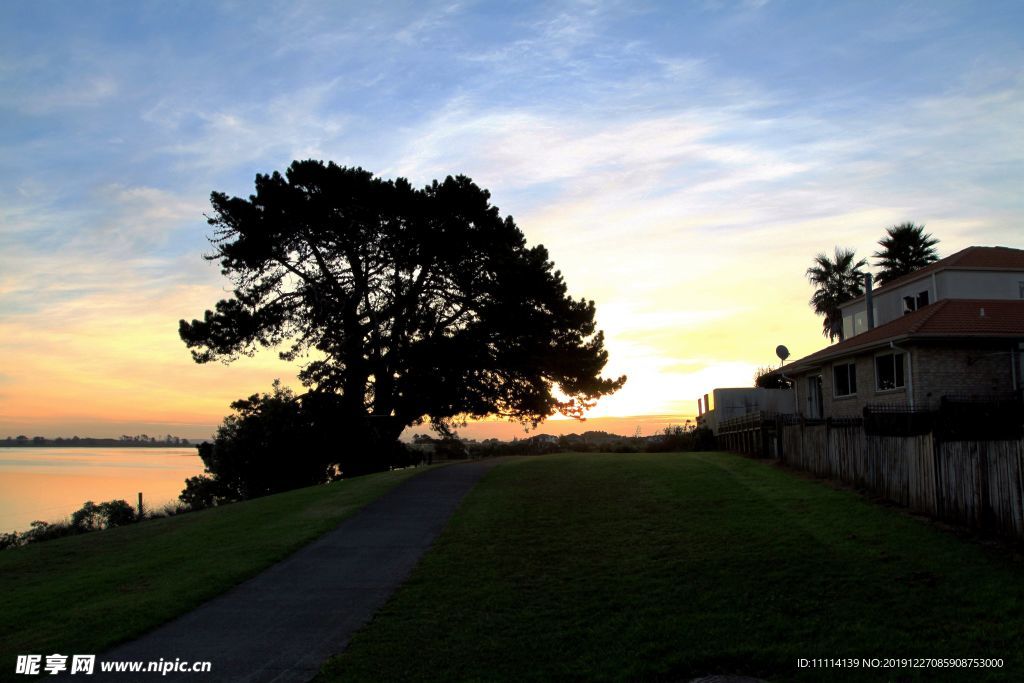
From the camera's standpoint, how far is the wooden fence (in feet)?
41.0

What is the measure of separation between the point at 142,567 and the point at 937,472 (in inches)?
561

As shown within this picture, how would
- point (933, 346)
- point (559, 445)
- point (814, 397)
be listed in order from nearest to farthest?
point (933, 346)
point (814, 397)
point (559, 445)

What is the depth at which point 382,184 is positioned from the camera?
1313 inches

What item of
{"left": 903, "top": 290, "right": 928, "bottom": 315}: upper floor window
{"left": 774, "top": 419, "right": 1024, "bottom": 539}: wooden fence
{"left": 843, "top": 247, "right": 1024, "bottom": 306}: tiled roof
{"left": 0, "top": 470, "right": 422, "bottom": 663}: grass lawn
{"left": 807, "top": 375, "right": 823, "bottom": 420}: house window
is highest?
{"left": 843, "top": 247, "right": 1024, "bottom": 306}: tiled roof

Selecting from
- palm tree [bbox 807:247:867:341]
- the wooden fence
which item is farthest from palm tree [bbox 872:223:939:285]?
the wooden fence

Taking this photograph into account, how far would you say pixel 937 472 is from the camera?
569 inches

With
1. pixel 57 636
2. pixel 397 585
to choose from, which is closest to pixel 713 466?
pixel 397 585

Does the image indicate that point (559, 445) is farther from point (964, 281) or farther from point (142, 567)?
point (142, 567)

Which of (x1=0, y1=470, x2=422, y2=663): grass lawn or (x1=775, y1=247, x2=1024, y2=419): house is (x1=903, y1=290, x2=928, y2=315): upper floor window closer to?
(x1=775, y1=247, x2=1024, y2=419): house

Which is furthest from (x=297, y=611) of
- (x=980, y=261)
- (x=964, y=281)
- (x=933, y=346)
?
(x=980, y=261)

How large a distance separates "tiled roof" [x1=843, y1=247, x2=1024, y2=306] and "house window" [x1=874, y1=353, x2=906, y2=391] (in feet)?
18.8

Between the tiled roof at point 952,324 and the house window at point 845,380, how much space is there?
30.9 inches

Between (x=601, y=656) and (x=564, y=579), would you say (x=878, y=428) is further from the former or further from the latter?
(x=601, y=656)

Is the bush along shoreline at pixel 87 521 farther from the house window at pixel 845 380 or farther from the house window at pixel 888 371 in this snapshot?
the house window at pixel 888 371
